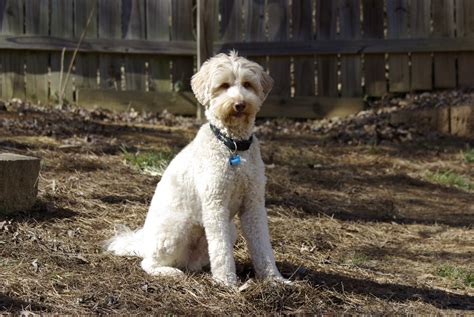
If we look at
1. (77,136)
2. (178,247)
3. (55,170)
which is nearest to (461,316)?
(178,247)

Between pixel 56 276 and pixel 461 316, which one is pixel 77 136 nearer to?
Result: pixel 56 276

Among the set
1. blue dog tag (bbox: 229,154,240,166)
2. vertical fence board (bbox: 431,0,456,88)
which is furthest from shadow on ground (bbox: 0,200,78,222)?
vertical fence board (bbox: 431,0,456,88)

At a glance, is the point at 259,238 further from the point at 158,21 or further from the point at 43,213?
the point at 158,21

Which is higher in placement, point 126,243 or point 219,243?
point 219,243

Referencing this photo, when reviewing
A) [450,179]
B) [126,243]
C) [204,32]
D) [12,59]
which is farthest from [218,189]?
[12,59]

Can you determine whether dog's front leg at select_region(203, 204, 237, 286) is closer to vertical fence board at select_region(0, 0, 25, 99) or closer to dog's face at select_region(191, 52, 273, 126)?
dog's face at select_region(191, 52, 273, 126)

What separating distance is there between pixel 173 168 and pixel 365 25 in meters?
7.02

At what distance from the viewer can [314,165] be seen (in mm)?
9031

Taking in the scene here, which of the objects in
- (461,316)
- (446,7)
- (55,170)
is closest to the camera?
(461,316)

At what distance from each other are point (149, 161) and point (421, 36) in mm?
5194

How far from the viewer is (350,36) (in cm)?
1154

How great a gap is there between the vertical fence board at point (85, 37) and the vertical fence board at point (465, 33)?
5189 mm

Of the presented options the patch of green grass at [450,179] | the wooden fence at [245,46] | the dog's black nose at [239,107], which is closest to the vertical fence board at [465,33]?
the wooden fence at [245,46]

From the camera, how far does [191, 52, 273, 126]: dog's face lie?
4758mm
